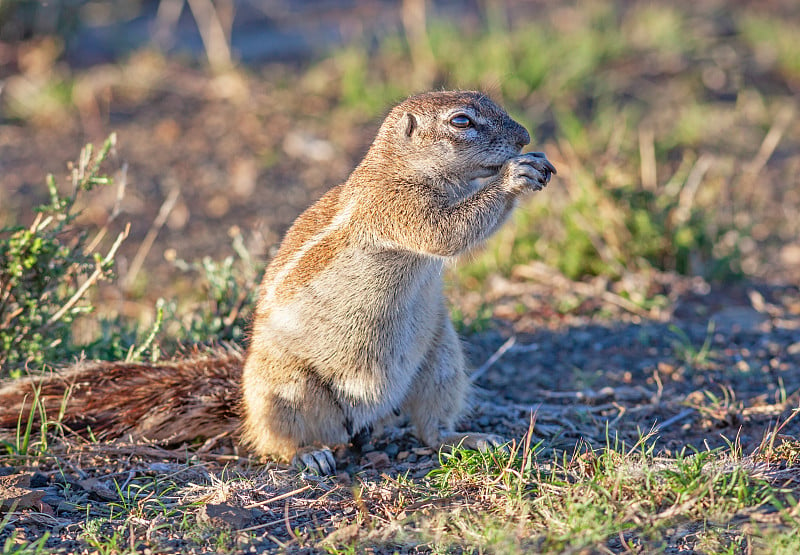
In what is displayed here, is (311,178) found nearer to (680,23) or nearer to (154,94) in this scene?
(154,94)

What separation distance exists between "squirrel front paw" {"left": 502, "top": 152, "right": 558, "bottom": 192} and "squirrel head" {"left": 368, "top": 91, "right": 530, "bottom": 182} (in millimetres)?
133

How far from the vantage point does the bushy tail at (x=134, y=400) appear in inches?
162

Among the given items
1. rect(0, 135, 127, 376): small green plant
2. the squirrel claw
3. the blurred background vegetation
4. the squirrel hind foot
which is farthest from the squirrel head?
rect(0, 135, 127, 376): small green plant

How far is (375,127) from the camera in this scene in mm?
6484

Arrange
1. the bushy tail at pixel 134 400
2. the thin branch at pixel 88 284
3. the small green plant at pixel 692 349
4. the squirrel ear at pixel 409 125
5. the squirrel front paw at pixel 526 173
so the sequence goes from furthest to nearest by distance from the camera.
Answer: the small green plant at pixel 692 349 < the thin branch at pixel 88 284 < the bushy tail at pixel 134 400 < the squirrel ear at pixel 409 125 < the squirrel front paw at pixel 526 173

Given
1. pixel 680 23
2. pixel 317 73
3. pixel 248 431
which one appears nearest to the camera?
pixel 248 431

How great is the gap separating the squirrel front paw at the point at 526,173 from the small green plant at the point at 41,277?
1.81m

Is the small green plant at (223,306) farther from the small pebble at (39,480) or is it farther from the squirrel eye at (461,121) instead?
the squirrel eye at (461,121)

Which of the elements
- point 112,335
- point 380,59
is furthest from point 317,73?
point 112,335

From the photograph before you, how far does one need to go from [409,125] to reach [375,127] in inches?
99.0

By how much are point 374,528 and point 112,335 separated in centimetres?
217

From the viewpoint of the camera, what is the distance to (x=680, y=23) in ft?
33.7

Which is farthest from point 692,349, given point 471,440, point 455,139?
point 455,139

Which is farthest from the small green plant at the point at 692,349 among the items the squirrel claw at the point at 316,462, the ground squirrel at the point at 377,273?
the squirrel claw at the point at 316,462
